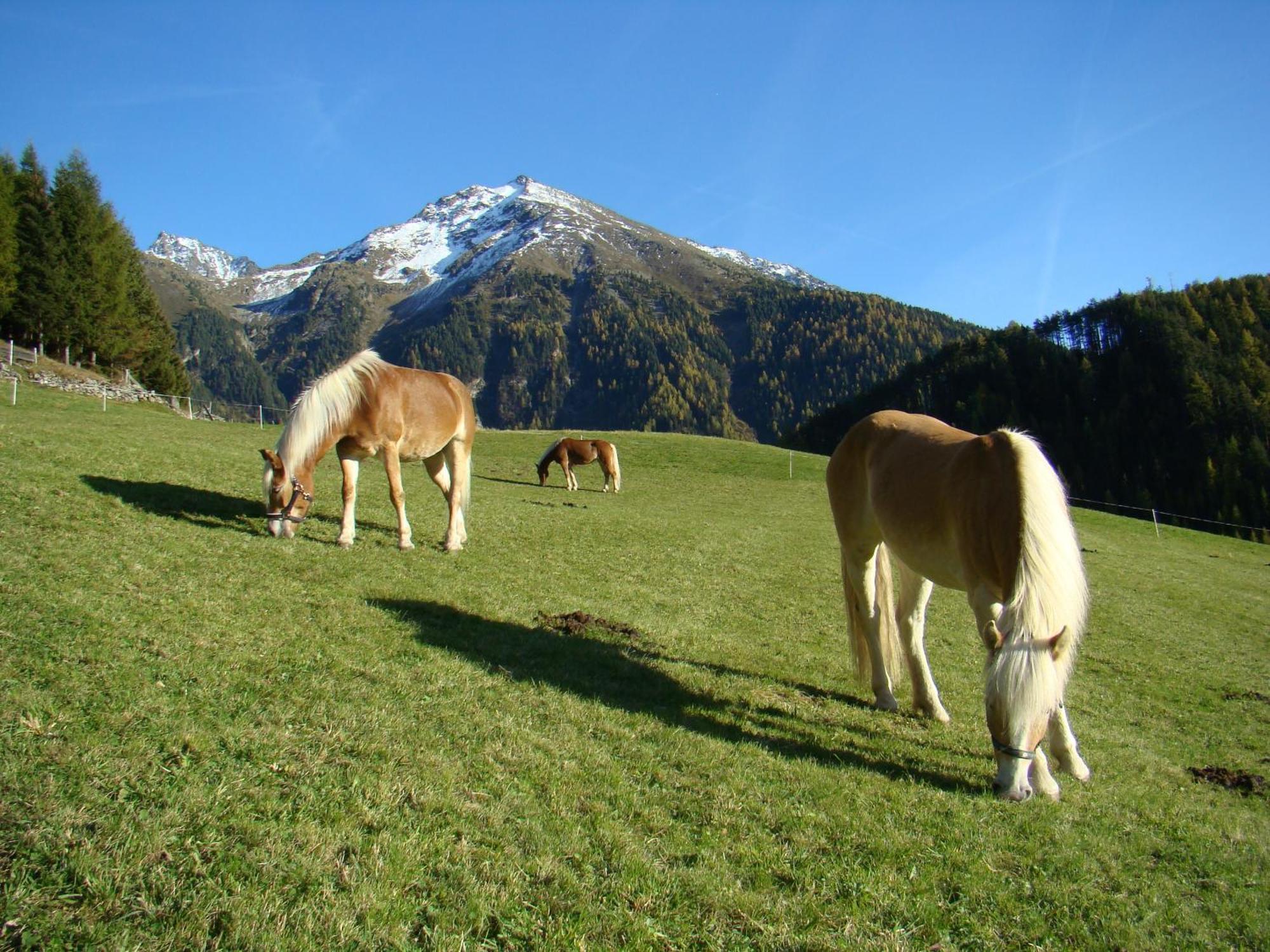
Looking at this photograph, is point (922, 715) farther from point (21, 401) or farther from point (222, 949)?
point (21, 401)

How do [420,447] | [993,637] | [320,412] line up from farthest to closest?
[420,447]
[320,412]
[993,637]

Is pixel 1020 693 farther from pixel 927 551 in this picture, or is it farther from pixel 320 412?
pixel 320 412

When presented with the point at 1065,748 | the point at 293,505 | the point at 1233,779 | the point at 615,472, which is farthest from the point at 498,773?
the point at 615,472

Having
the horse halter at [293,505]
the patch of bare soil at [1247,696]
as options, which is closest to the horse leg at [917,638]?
the patch of bare soil at [1247,696]

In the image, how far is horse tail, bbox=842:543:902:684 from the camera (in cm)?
751

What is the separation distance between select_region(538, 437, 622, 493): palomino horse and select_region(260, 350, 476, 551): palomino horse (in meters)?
15.5

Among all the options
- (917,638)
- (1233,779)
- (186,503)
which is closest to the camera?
(1233,779)

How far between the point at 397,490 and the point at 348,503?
72cm

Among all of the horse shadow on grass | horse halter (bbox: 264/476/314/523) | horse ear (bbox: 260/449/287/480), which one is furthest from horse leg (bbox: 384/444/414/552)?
the horse shadow on grass

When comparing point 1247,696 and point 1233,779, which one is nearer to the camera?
point 1233,779

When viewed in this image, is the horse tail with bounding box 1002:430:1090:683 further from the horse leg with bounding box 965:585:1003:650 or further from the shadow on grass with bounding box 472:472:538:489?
the shadow on grass with bounding box 472:472:538:489

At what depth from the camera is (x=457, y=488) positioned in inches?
476

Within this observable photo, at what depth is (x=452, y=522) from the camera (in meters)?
12.0

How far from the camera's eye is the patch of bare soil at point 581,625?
866 centimetres
